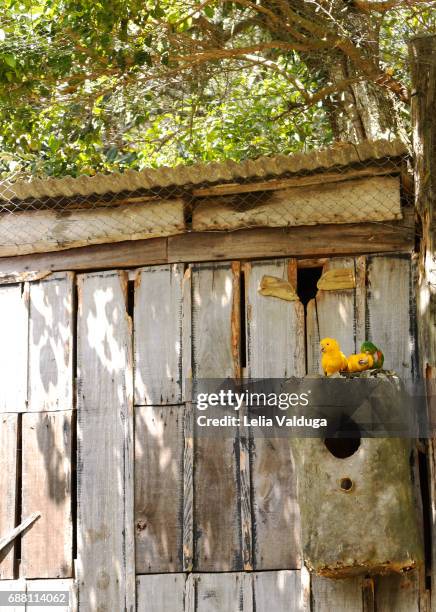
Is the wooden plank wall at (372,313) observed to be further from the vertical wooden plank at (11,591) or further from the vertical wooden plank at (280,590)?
the vertical wooden plank at (11,591)

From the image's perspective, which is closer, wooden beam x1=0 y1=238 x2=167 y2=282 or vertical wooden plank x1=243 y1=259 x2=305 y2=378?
vertical wooden plank x1=243 y1=259 x2=305 y2=378

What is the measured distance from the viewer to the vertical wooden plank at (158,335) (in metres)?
6.29

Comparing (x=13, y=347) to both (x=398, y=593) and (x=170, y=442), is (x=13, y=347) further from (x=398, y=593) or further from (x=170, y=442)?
(x=398, y=593)

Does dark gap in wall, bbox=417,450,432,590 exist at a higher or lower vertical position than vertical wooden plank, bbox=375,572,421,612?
higher

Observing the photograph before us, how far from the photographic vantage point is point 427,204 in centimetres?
592

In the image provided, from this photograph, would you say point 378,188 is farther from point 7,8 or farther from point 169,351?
point 7,8

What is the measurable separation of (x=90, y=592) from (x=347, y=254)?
284 centimetres

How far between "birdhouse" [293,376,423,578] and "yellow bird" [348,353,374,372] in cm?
11

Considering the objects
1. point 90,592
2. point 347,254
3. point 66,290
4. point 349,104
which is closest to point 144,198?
point 66,290

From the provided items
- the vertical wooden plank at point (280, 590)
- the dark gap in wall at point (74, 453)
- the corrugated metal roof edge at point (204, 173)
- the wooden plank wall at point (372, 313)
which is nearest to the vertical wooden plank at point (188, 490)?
the vertical wooden plank at point (280, 590)

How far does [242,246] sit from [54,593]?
2669 mm

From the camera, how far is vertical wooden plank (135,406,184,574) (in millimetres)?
6082

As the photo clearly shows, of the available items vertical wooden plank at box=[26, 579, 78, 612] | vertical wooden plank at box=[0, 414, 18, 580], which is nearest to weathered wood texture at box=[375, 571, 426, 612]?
vertical wooden plank at box=[26, 579, 78, 612]

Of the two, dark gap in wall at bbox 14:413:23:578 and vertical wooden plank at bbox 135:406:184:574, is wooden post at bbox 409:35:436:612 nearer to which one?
vertical wooden plank at bbox 135:406:184:574
